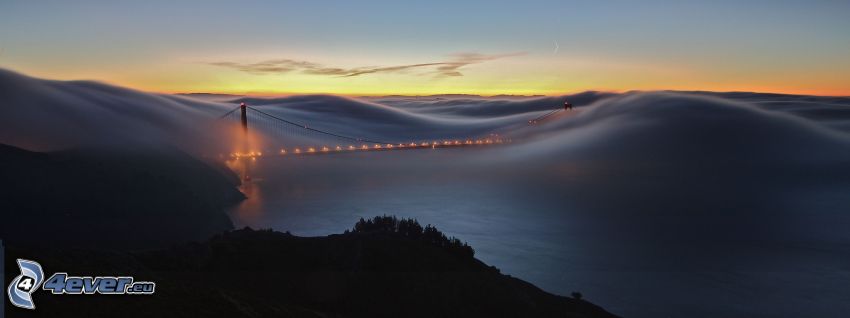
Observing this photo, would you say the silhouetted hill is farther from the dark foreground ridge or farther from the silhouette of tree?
the silhouette of tree

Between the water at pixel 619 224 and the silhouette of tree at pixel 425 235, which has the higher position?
the silhouette of tree at pixel 425 235

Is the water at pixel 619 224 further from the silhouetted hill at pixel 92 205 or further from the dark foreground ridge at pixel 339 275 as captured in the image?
the dark foreground ridge at pixel 339 275

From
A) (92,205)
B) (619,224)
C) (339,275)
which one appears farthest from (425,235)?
(619,224)

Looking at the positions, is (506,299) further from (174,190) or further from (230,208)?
(230,208)

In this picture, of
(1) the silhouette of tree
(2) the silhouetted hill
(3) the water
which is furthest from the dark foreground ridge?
(2) the silhouetted hill

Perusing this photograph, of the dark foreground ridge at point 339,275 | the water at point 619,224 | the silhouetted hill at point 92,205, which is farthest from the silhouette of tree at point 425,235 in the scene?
the silhouetted hill at point 92,205

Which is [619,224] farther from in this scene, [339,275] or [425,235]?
[339,275]

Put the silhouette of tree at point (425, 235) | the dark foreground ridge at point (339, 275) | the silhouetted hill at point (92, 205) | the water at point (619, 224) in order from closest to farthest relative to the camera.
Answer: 1. the dark foreground ridge at point (339, 275)
2. the silhouette of tree at point (425, 235)
3. the water at point (619, 224)
4. the silhouetted hill at point (92, 205)
